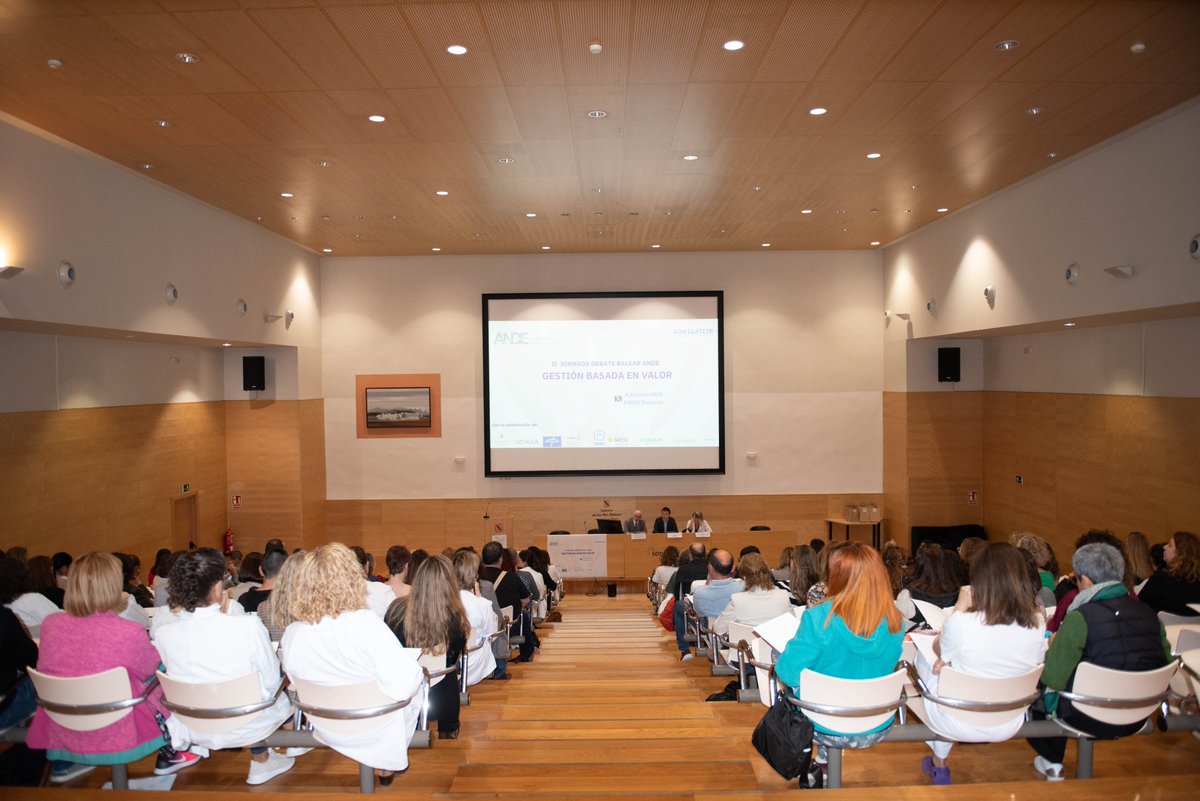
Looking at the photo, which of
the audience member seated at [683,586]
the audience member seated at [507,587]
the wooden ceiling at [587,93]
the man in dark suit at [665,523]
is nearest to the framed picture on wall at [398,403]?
the man in dark suit at [665,523]

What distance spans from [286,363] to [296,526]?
270 cm

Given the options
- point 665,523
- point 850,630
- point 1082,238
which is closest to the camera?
point 850,630

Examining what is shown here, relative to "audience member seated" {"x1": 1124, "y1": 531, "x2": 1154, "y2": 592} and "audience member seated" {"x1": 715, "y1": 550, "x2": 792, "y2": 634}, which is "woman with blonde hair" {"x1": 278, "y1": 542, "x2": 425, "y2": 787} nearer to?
"audience member seated" {"x1": 715, "y1": 550, "x2": 792, "y2": 634}

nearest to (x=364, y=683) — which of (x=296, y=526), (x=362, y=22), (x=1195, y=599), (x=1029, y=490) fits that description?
(x=362, y=22)

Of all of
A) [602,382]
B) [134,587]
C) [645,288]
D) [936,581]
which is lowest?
[134,587]

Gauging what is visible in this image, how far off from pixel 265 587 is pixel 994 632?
4881mm

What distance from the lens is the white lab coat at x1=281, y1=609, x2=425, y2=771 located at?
3.52 metres

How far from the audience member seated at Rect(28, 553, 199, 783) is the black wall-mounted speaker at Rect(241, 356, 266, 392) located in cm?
908

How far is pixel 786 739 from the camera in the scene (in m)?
3.36

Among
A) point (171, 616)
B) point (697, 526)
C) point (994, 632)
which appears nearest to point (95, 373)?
point (171, 616)

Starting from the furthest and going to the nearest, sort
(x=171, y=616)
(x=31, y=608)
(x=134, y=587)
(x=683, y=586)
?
(x=683, y=586) → (x=134, y=587) → (x=31, y=608) → (x=171, y=616)

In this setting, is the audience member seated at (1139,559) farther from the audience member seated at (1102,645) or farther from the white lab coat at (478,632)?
the white lab coat at (478,632)

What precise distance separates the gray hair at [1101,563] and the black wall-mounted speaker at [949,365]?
9.02 metres

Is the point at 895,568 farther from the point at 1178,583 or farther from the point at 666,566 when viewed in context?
the point at 666,566
